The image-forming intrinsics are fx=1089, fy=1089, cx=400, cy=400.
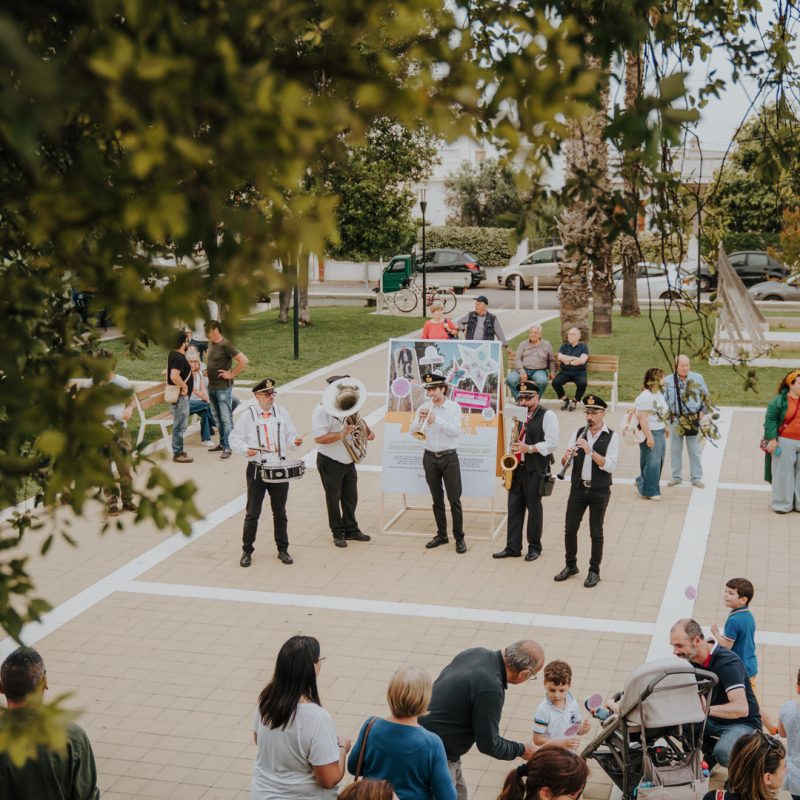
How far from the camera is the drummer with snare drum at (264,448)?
1101 cm

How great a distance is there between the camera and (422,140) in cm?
2831

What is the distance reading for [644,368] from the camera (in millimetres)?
21719

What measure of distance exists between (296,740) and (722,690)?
3.13 meters

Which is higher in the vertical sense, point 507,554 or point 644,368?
point 644,368

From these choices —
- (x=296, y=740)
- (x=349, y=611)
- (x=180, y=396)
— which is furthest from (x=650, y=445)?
(x=296, y=740)

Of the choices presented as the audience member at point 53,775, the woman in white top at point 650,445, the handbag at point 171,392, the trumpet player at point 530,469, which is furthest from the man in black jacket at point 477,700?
the handbag at point 171,392

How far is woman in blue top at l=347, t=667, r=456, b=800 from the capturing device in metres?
5.43

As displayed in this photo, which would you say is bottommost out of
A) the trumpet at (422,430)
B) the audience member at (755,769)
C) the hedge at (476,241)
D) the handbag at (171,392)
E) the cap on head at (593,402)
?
the audience member at (755,769)

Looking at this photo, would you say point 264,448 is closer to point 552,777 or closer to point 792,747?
point 792,747

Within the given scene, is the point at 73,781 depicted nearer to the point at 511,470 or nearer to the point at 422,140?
the point at 511,470

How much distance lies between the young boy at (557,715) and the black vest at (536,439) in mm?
4122

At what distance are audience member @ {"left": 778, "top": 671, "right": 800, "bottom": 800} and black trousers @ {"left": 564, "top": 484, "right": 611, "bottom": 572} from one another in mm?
3919

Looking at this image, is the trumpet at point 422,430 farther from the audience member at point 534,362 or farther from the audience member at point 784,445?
the audience member at point 534,362

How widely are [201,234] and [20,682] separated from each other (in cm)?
365
